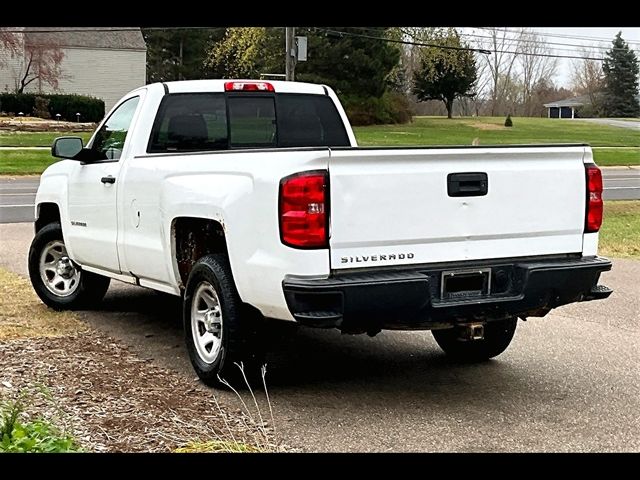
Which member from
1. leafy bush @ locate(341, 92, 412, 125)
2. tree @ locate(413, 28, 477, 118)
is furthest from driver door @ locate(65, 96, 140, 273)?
tree @ locate(413, 28, 477, 118)

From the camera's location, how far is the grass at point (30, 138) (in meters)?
32.9

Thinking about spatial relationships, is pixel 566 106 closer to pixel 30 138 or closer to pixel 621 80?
pixel 621 80

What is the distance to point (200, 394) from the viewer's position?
233 inches

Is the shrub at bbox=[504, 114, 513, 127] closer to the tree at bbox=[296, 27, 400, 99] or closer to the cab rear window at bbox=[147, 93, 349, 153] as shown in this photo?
the tree at bbox=[296, 27, 400, 99]

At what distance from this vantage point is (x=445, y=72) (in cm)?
5453

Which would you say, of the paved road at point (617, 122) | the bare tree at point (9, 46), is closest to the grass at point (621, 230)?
the bare tree at point (9, 46)

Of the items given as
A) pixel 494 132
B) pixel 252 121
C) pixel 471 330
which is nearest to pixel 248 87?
pixel 252 121

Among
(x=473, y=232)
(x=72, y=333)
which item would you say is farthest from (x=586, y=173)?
(x=72, y=333)

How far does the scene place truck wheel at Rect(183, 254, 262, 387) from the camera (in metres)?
5.78

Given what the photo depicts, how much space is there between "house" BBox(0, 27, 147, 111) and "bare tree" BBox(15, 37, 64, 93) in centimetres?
8

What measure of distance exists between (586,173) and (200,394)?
284 cm

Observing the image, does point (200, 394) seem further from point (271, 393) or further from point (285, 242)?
point (285, 242)

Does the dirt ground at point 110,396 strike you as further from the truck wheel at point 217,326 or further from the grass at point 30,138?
the grass at point 30,138

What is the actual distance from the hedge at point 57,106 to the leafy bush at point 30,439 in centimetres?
3746
